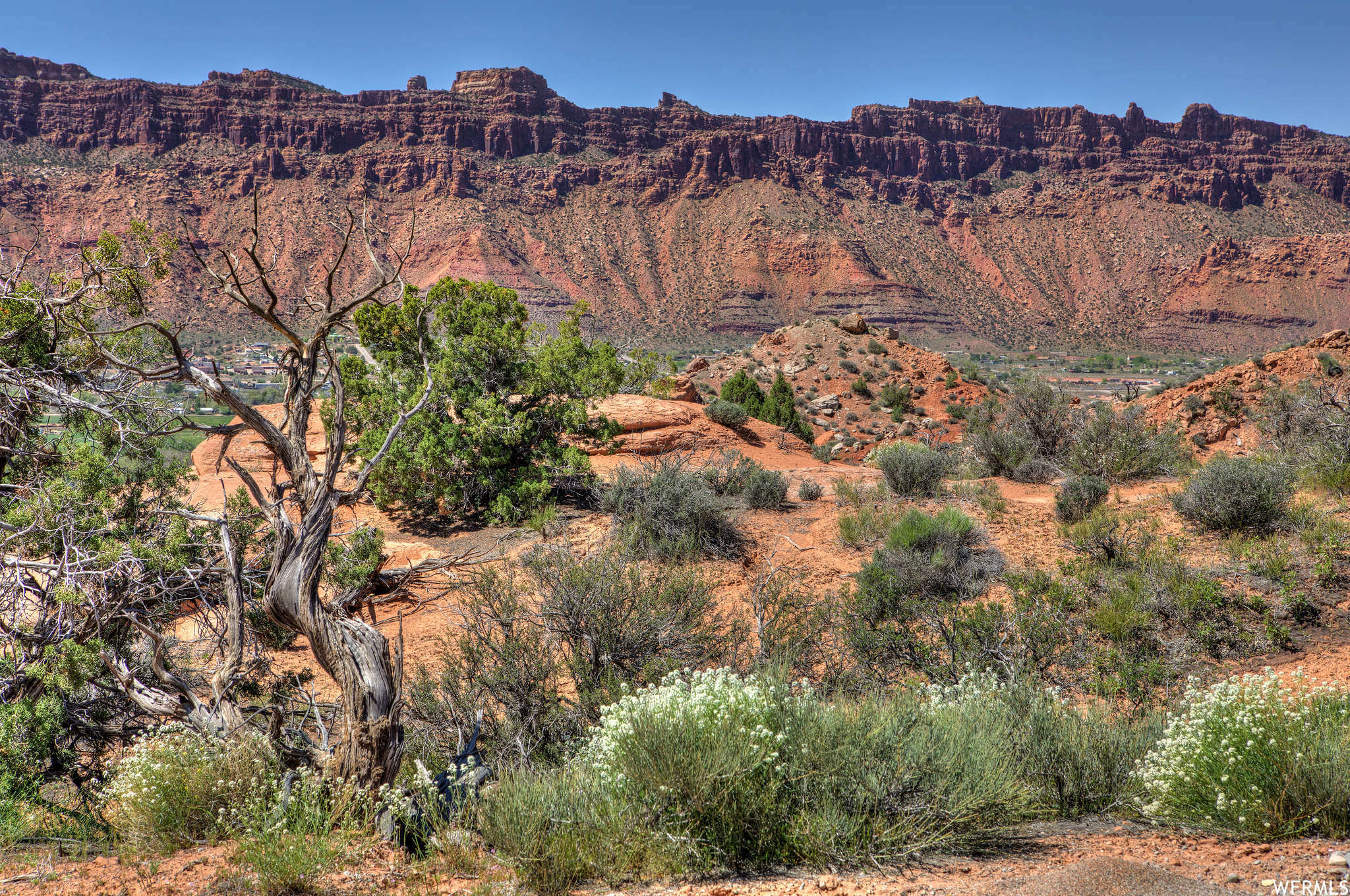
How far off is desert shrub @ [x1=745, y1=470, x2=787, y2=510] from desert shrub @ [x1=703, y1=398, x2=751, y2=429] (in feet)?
24.8

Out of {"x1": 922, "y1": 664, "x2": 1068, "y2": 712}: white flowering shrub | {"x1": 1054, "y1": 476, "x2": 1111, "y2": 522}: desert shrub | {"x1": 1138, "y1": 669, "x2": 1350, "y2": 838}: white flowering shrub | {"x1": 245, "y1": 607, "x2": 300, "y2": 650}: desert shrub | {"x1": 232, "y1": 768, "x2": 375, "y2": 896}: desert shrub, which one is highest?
{"x1": 1054, "y1": 476, "x2": 1111, "y2": 522}: desert shrub

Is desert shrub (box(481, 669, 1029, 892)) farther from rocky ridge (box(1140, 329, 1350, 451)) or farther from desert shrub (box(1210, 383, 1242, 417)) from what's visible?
desert shrub (box(1210, 383, 1242, 417))

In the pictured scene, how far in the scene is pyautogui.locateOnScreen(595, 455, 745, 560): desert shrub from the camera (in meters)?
9.66

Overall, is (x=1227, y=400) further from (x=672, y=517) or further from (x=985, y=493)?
(x=672, y=517)

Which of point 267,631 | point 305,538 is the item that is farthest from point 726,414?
point 305,538

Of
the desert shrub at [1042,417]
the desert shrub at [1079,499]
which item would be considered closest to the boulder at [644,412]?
the desert shrub at [1042,417]

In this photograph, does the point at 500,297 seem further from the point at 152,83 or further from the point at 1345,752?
the point at 152,83

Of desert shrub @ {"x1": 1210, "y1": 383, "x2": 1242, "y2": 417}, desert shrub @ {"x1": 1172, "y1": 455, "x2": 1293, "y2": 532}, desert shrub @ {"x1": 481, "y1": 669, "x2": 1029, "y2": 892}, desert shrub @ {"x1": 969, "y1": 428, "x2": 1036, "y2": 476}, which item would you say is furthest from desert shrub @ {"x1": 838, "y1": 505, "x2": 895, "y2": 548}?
desert shrub @ {"x1": 1210, "y1": 383, "x2": 1242, "y2": 417}

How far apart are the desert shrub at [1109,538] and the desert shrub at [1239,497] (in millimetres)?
614

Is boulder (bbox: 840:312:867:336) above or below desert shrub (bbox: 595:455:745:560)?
above

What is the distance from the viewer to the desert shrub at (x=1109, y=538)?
8.45 metres

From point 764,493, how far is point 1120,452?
20.2 ft

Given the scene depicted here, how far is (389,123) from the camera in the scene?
290 ft

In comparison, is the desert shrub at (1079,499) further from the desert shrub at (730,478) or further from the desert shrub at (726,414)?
the desert shrub at (726,414)
